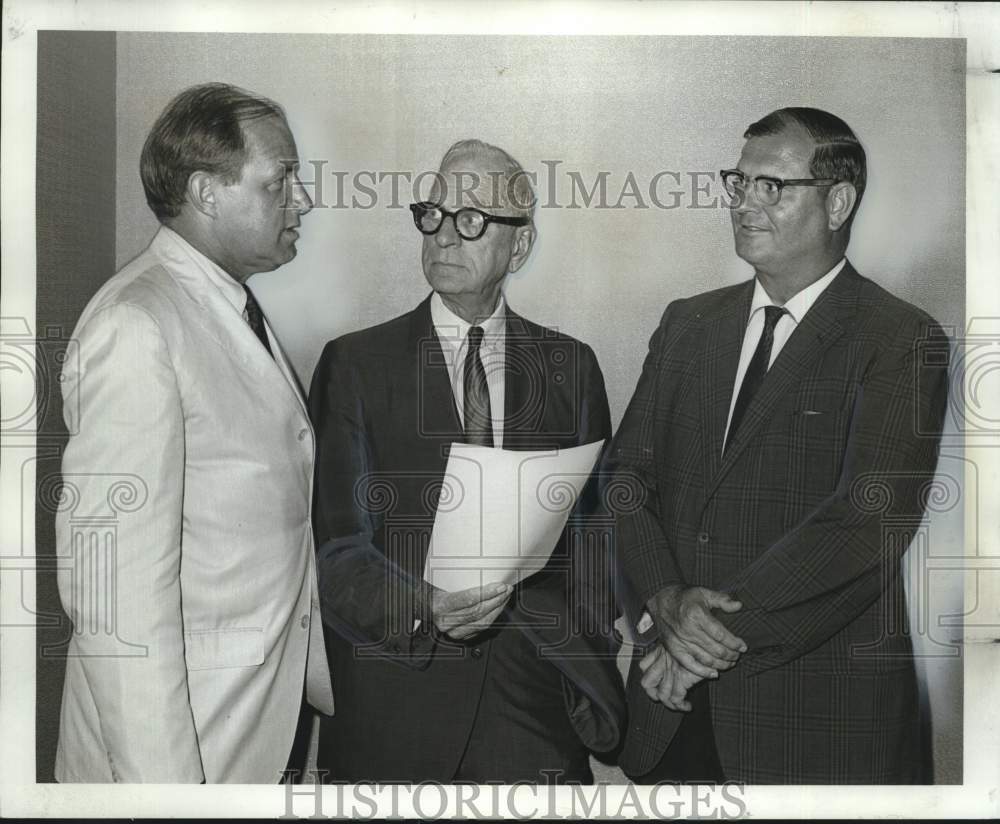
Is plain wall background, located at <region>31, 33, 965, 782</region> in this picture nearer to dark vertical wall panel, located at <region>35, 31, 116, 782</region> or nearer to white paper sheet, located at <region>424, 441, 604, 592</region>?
dark vertical wall panel, located at <region>35, 31, 116, 782</region>

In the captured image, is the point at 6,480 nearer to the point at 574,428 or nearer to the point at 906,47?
the point at 574,428

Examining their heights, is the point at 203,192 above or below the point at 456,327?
above

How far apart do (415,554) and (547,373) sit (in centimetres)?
54

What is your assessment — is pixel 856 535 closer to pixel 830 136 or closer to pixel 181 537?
pixel 830 136

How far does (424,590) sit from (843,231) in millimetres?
1341

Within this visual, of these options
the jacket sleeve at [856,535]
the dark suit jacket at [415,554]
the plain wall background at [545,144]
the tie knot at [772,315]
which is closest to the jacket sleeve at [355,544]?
the dark suit jacket at [415,554]

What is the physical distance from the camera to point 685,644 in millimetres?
2551

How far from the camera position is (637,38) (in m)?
2.59

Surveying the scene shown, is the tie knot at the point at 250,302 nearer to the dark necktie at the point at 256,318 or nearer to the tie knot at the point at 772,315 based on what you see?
the dark necktie at the point at 256,318

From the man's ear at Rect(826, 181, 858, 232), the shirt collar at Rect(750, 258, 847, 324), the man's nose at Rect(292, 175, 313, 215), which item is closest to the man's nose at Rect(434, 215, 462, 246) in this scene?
the man's nose at Rect(292, 175, 313, 215)

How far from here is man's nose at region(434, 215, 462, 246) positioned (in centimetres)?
255

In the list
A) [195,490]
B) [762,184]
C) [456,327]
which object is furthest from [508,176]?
[195,490]

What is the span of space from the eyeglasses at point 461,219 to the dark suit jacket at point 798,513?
1.60ft

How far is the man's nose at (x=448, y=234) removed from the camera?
255cm
